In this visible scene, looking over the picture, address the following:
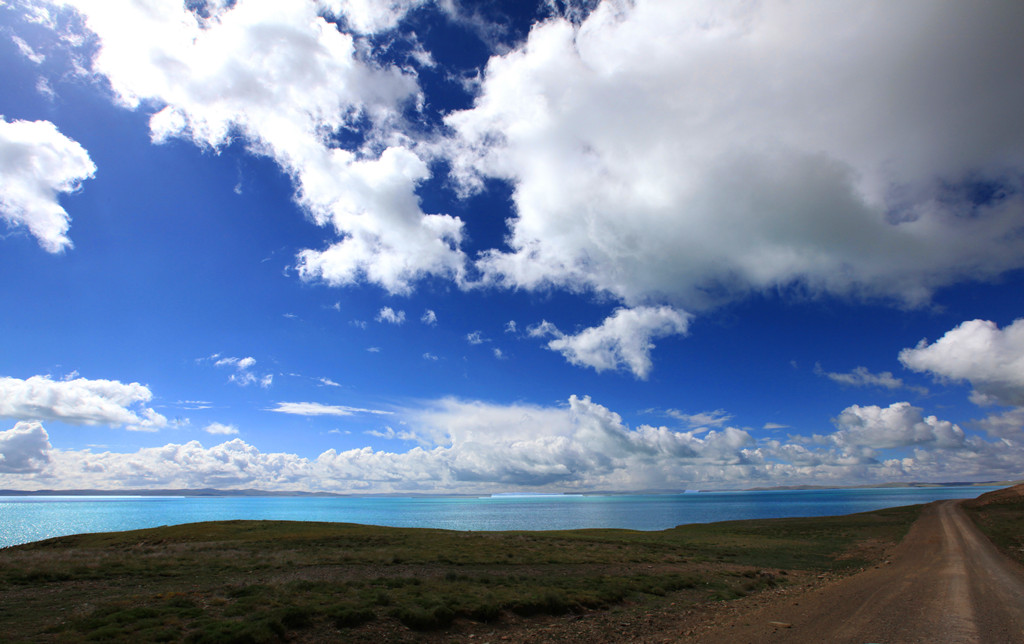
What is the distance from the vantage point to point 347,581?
988 inches

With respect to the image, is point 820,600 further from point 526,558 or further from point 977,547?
point 977,547

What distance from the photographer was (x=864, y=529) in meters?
65.9

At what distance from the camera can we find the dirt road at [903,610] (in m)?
15.9

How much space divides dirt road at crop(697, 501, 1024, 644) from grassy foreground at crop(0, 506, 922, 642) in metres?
4.61

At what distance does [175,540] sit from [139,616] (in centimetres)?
3986

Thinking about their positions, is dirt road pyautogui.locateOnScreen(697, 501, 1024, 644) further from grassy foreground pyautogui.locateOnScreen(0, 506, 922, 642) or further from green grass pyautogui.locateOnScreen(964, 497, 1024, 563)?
green grass pyautogui.locateOnScreen(964, 497, 1024, 563)

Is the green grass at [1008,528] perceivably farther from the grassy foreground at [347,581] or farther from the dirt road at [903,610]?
the dirt road at [903,610]

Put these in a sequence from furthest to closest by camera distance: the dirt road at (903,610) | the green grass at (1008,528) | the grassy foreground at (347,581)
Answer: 1. the green grass at (1008,528)
2. the grassy foreground at (347,581)
3. the dirt road at (903,610)

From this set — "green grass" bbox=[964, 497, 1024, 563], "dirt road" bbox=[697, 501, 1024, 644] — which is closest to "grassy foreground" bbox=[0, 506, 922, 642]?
"dirt road" bbox=[697, 501, 1024, 644]

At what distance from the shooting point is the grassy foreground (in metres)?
16.5

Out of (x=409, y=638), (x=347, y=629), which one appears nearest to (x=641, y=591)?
(x=409, y=638)

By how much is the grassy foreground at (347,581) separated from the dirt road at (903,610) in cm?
461

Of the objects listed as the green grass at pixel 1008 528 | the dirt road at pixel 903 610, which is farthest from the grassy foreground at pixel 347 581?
the green grass at pixel 1008 528

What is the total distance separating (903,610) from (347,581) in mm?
27111
